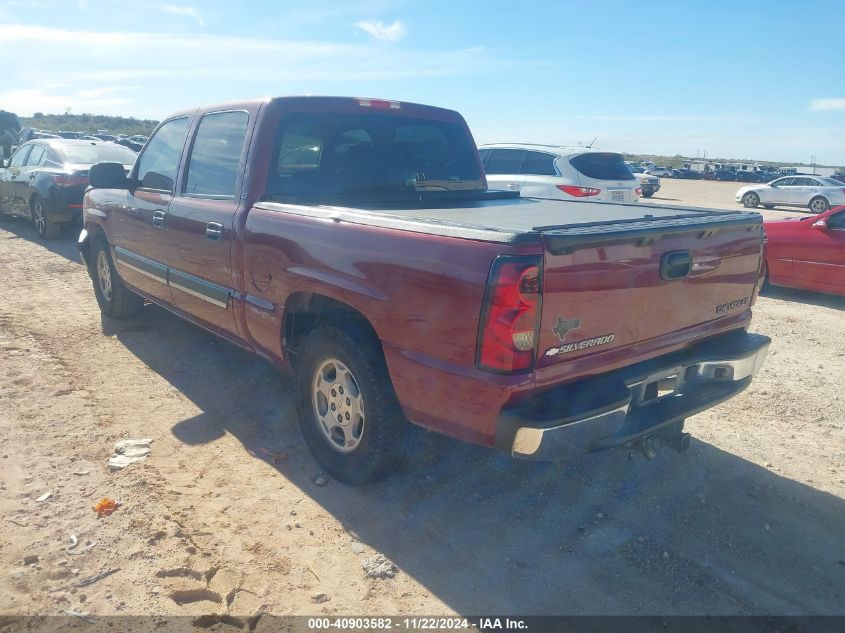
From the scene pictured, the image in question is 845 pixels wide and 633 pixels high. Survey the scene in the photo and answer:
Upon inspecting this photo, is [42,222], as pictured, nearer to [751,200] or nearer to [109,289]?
[109,289]

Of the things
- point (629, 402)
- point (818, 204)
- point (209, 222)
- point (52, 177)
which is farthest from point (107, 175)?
point (818, 204)

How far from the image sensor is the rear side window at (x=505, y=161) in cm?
1116

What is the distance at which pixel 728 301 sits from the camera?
3.56 metres

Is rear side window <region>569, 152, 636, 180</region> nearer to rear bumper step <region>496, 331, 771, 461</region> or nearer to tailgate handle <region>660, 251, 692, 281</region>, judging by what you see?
rear bumper step <region>496, 331, 771, 461</region>

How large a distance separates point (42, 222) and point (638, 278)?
36.5 feet

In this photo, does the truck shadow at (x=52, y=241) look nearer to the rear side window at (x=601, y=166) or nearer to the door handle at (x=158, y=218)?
the door handle at (x=158, y=218)

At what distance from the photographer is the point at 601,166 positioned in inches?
421

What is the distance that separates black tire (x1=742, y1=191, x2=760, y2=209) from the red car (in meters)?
20.9

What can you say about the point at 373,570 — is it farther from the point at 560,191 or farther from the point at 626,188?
the point at 626,188

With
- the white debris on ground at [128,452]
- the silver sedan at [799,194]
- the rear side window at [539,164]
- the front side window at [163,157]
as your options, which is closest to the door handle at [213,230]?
the front side window at [163,157]

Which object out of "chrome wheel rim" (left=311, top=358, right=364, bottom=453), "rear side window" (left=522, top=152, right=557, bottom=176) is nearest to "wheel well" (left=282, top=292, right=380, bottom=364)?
"chrome wheel rim" (left=311, top=358, right=364, bottom=453)

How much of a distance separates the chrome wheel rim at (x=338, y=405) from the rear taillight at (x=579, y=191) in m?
7.56

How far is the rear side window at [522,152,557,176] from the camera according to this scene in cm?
1070

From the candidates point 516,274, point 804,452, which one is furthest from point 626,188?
point 516,274
